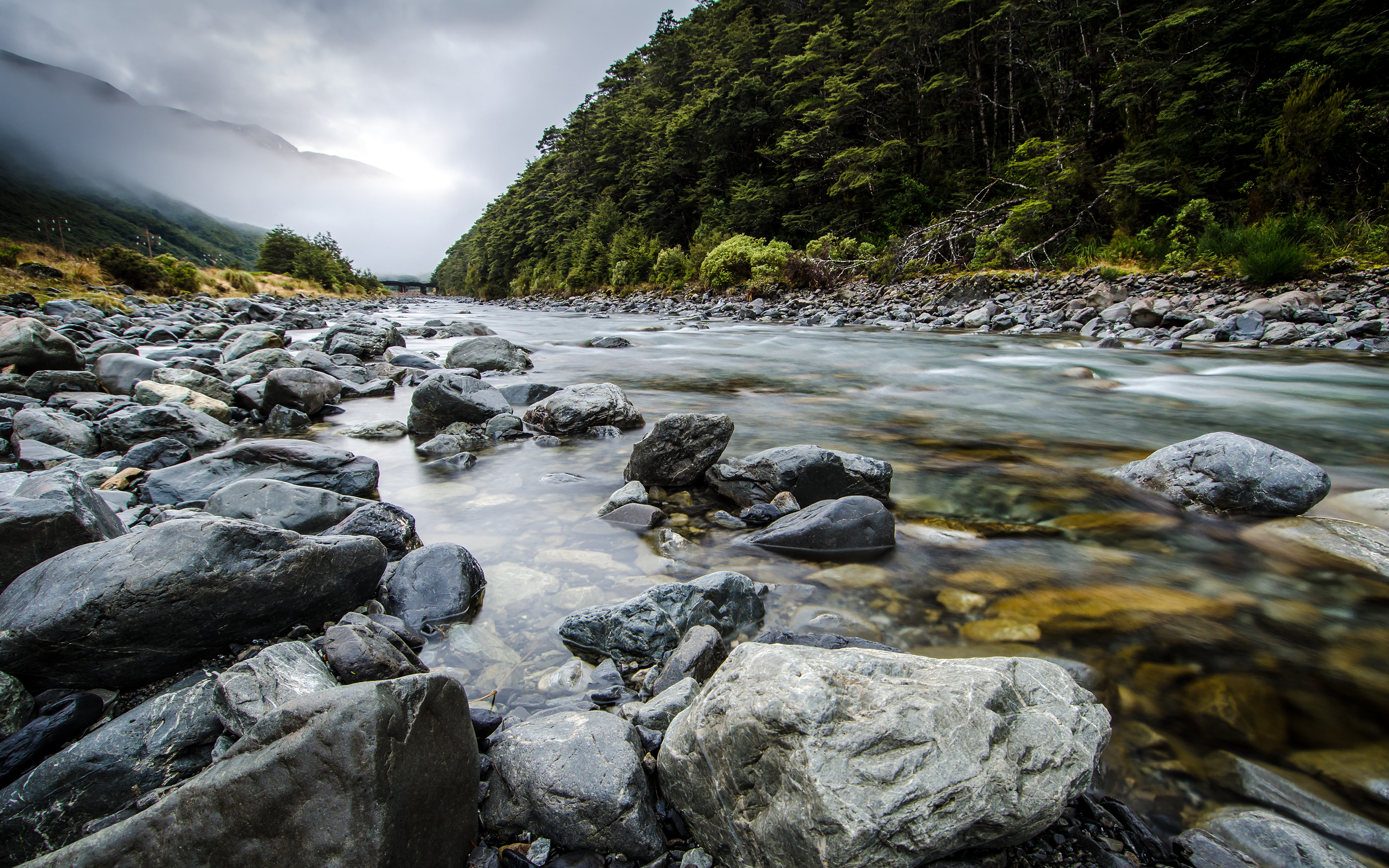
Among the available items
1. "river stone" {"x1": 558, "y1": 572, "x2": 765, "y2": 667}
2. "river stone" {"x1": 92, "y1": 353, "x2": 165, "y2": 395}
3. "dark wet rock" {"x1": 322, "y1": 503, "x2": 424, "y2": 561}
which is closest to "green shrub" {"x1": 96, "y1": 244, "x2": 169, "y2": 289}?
"river stone" {"x1": 92, "y1": 353, "x2": 165, "y2": 395}

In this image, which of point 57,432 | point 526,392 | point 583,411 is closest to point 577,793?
Answer: point 583,411

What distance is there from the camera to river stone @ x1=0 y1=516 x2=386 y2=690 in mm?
1633

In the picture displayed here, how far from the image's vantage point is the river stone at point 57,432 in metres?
4.29

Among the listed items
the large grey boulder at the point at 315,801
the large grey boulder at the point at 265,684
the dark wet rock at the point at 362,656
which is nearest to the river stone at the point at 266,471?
the dark wet rock at the point at 362,656

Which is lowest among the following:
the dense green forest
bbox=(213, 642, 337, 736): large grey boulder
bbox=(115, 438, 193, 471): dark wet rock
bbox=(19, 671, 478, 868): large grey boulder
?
bbox=(115, 438, 193, 471): dark wet rock

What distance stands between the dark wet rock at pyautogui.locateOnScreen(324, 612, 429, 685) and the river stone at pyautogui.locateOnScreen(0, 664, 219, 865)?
0.30 meters

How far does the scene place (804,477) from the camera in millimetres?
3617

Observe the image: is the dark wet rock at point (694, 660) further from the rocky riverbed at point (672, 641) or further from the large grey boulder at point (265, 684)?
the large grey boulder at point (265, 684)

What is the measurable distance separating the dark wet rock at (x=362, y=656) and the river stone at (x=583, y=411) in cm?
342

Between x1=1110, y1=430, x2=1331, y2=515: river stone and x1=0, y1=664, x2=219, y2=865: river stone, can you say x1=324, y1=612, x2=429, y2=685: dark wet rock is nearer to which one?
x1=0, y1=664, x2=219, y2=865: river stone

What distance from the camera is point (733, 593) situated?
95.4 inches

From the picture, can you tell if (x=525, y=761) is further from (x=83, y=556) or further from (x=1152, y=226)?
(x=1152, y=226)

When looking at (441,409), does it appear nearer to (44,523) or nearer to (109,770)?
(44,523)

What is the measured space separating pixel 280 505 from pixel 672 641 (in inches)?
80.5
